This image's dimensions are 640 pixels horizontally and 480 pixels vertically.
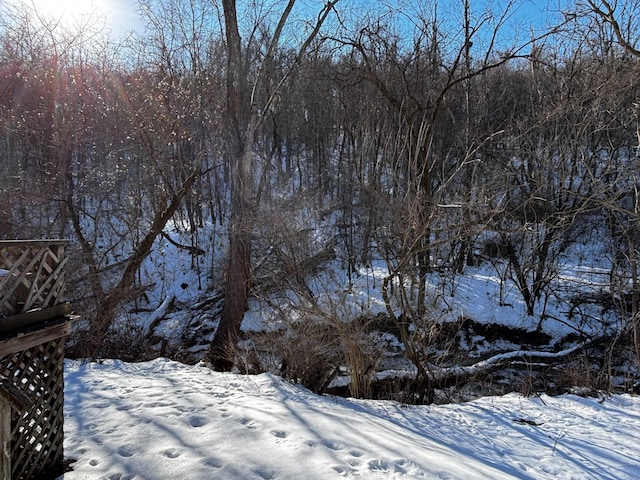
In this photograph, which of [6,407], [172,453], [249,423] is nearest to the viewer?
[6,407]

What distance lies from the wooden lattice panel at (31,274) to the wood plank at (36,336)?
0.16 m

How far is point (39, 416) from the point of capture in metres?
3.12

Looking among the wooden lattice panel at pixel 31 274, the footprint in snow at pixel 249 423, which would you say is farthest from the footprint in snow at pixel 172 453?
the wooden lattice panel at pixel 31 274

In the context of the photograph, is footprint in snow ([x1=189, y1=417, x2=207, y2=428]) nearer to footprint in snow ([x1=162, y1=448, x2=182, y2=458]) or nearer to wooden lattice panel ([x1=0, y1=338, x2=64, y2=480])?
footprint in snow ([x1=162, y1=448, x2=182, y2=458])

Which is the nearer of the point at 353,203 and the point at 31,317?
the point at 31,317

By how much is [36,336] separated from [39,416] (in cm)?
71

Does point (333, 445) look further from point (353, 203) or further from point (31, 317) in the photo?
point (353, 203)

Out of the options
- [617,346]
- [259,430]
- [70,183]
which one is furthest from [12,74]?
[617,346]

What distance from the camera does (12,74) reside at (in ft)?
36.7

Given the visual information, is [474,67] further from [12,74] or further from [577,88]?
[12,74]

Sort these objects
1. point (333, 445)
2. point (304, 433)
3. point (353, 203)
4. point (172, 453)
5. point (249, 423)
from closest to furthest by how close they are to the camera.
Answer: point (172, 453) → point (333, 445) → point (304, 433) → point (249, 423) → point (353, 203)

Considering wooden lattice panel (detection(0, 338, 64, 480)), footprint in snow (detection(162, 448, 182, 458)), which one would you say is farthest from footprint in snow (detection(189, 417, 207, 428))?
wooden lattice panel (detection(0, 338, 64, 480))

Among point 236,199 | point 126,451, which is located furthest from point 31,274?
point 236,199

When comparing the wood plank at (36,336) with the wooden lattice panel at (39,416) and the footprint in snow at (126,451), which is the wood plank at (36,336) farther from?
the footprint in snow at (126,451)
